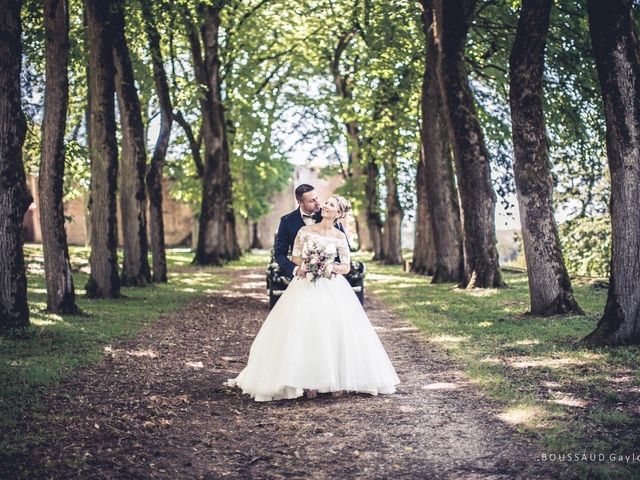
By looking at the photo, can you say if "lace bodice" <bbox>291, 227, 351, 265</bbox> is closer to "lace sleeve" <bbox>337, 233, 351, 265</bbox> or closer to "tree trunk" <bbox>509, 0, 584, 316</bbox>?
"lace sleeve" <bbox>337, 233, 351, 265</bbox>

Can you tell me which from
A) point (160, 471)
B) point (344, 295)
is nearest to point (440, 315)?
point (344, 295)

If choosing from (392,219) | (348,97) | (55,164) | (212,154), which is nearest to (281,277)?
(55,164)

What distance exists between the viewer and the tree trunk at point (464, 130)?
19469 millimetres

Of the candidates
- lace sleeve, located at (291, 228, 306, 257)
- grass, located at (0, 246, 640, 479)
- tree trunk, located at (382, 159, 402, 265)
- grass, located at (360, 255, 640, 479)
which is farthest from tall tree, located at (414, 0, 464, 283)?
lace sleeve, located at (291, 228, 306, 257)

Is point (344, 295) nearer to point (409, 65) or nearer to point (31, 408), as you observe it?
point (31, 408)

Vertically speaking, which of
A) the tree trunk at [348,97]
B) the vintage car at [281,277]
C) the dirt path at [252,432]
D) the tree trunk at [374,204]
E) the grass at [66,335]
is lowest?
the dirt path at [252,432]

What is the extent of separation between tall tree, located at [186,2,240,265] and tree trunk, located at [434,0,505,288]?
15.3 m

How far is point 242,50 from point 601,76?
2778 cm

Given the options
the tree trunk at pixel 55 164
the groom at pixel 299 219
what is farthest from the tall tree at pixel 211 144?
the groom at pixel 299 219

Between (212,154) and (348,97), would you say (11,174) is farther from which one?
(348,97)

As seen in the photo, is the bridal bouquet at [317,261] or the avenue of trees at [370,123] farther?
the avenue of trees at [370,123]

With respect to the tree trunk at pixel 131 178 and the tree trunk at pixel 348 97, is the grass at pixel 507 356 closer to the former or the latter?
the tree trunk at pixel 131 178

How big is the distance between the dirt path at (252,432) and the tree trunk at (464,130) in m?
9.34

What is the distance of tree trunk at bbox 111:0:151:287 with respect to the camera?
69.1 ft
